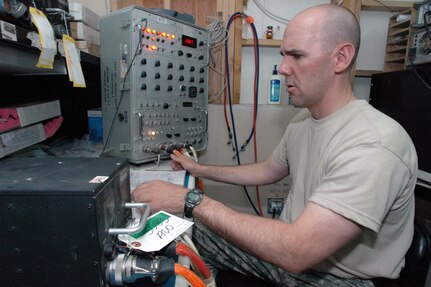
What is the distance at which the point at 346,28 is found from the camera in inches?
34.6

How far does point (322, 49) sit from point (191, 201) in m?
0.61

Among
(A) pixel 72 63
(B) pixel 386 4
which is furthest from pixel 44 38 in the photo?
(B) pixel 386 4

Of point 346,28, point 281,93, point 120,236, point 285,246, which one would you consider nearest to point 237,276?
point 285,246

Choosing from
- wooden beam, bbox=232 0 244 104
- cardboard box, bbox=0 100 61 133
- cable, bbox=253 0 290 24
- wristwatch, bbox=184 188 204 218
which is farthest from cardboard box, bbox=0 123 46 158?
cable, bbox=253 0 290 24

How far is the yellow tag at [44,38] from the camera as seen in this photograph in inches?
30.0

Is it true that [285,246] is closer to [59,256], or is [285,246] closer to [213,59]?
A: [59,256]

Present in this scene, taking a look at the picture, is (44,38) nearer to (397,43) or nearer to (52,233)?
(52,233)

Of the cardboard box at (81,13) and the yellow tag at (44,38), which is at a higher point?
the cardboard box at (81,13)

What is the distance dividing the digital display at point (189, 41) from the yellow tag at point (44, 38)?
0.69 meters

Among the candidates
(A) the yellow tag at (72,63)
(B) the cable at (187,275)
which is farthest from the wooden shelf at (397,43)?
(B) the cable at (187,275)

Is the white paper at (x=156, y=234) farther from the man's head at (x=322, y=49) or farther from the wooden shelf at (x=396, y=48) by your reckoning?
the wooden shelf at (x=396, y=48)

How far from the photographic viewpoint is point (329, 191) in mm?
684

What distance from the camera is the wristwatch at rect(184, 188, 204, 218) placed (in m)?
0.76

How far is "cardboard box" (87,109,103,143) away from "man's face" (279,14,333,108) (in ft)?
3.49
